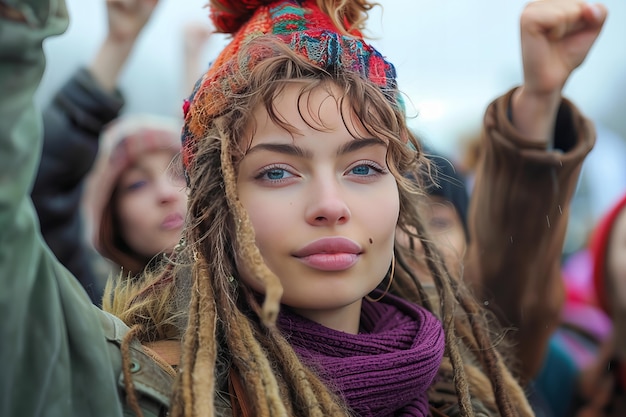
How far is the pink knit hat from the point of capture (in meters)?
2.73

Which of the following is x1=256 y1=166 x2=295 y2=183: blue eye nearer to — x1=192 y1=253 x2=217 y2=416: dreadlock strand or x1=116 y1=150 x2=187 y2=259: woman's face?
x1=192 y1=253 x2=217 y2=416: dreadlock strand

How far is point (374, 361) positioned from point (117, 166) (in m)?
1.63

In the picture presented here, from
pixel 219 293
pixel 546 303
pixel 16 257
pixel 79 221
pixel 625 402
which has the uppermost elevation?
pixel 16 257

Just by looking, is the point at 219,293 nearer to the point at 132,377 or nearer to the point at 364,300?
the point at 132,377

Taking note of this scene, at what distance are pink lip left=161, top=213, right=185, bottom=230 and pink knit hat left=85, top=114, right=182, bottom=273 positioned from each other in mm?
203

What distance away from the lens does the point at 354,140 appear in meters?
1.54

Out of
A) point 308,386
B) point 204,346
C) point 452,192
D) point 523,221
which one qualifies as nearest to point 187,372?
point 204,346

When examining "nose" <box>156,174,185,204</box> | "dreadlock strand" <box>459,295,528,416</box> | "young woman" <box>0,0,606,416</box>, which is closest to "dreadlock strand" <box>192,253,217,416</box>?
"young woman" <box>0,0,606,416</box>

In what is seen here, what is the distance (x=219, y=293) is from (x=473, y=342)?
775mm

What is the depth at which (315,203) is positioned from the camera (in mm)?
1466

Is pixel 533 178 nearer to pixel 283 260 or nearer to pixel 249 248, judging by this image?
pixel 283 260

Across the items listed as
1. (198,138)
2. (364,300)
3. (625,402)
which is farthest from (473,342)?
(625,402)

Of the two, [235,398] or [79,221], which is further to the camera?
[79,221]

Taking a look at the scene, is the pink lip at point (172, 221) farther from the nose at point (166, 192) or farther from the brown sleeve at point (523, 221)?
the brown sleeve at point (523, 221)
